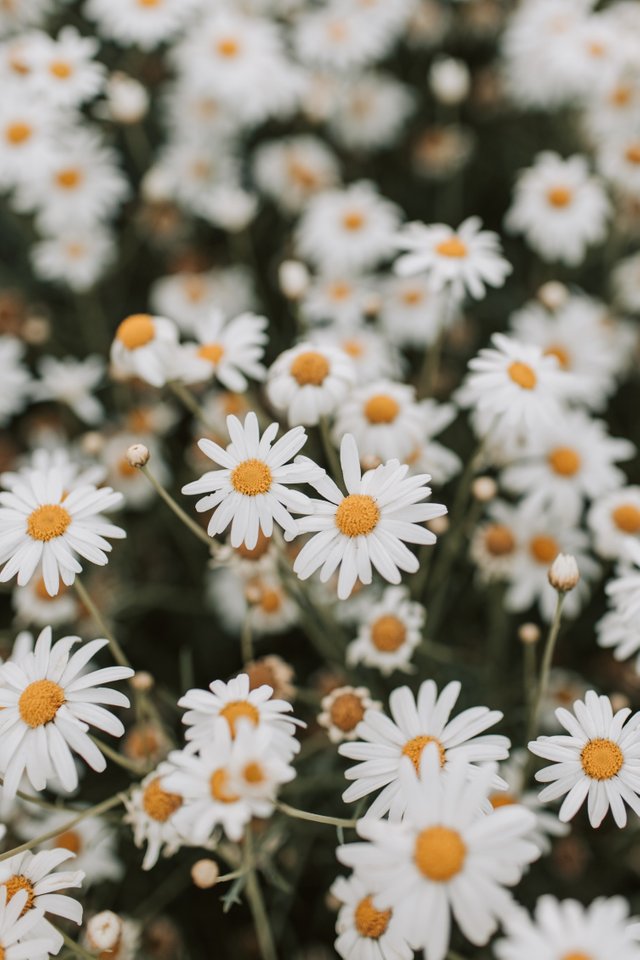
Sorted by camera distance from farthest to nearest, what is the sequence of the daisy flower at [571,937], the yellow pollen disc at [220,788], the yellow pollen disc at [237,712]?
the yellow pollen disc at [237,712]
the yellow pollen disc at [220,788]
the daisy flower at [571,937]

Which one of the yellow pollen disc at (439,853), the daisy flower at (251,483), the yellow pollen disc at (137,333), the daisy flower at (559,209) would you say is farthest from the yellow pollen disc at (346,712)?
the daisy flower at (559,209)

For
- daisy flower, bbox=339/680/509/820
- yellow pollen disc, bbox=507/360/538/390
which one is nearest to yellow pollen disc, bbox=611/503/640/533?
yellow pollen disc, bbox=507/360/538/390

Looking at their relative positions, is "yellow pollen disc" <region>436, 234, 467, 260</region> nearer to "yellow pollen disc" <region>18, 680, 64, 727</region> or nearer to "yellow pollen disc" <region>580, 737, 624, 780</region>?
"yellow pollen disc" <region>580, 737, 624, 780</region>

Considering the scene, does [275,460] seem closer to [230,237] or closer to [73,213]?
[73,213]

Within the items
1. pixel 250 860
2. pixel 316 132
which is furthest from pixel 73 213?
pixel 250 860

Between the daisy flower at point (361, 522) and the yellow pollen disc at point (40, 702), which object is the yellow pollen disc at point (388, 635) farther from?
the yellow pollen disc at point (40, 702)
